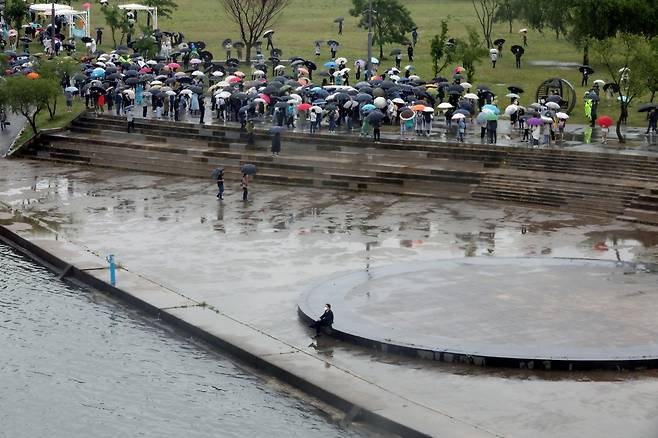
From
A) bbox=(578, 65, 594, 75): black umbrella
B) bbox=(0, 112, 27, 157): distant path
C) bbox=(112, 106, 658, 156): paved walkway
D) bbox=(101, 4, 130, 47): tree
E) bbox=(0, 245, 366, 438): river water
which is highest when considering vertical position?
bbox=(101, 4, 130, 47): tree

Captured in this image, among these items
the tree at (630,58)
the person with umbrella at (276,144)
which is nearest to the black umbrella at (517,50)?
the tree at (630,58)

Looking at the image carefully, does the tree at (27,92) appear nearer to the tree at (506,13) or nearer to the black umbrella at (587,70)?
the black umbrella at (587,70)

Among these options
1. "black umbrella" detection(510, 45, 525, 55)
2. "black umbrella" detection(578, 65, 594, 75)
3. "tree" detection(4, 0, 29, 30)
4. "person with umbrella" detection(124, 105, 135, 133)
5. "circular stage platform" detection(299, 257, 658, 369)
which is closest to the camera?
"circular stage platform" detection(299, 257, 658, 369)

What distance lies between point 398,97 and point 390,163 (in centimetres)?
724

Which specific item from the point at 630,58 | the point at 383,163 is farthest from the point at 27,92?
the point at 630,58

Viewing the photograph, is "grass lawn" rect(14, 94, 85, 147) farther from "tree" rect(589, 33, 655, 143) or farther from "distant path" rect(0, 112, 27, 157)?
"tree" rect(589, 33, 655, 143)

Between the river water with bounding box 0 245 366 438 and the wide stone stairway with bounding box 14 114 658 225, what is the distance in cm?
1890

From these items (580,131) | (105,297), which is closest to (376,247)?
(105,297)

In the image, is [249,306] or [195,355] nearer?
[195,355]

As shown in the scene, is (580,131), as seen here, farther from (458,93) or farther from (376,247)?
(376,247)

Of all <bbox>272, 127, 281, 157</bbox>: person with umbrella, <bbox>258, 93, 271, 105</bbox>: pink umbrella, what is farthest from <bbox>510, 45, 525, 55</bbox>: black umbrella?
<bbox>272, 127, 281, 157</bbox>: person with umbrella

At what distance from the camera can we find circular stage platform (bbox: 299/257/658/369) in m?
29.3

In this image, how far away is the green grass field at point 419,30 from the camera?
2869 inches

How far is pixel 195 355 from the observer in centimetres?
3112
